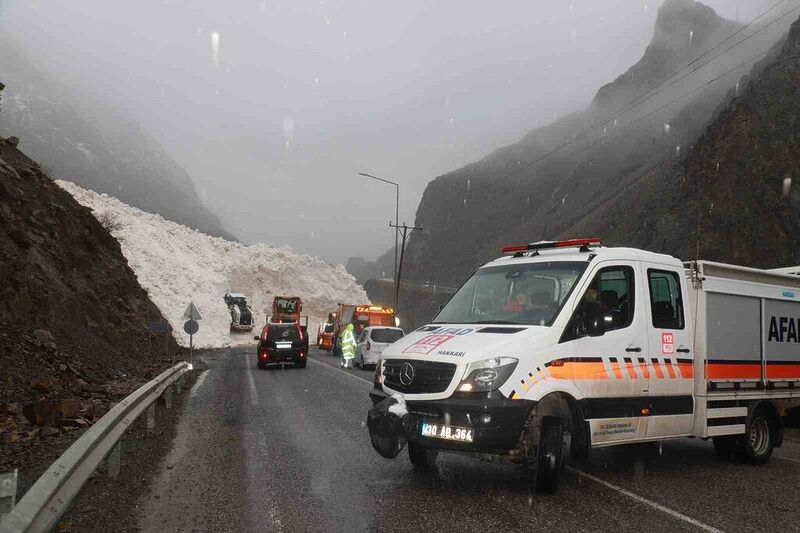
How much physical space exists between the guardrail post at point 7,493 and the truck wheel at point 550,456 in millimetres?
4126

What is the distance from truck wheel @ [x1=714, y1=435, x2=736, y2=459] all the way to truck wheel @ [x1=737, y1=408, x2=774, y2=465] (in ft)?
0.30

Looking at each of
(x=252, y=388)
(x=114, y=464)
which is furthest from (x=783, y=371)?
(x=252, y=388)

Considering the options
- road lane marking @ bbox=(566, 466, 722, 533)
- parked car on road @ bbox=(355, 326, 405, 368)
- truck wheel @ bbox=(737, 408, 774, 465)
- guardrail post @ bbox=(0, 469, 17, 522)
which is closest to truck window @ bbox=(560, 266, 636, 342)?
road lane marking @ bbox=(566, 466, 722, 533)

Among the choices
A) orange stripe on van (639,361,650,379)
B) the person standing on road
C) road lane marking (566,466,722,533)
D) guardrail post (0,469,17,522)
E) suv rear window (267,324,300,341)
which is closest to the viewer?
guardrail post (0,469,17,522)

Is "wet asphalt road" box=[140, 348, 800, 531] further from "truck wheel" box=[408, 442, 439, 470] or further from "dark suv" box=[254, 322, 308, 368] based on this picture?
"dark suv" box=[254, 322, 308, 368]

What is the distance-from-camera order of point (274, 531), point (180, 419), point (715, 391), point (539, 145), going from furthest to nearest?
point (539, 145) → point (180, 419) → point (715, 391) → point (274, 531)

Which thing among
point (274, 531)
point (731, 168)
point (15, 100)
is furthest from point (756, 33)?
point (15, 100)

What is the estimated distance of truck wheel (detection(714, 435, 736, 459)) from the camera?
7684 mm

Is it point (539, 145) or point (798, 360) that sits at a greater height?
point (539, 145)

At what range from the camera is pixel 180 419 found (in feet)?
33.7

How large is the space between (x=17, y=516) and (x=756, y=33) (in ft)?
368

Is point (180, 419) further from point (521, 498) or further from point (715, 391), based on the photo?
point (715, 391)

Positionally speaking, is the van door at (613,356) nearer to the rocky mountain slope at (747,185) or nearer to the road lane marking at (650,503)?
the road lane marking at (650,503)

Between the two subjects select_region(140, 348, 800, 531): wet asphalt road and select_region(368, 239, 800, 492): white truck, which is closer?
select_region(140, 348, 800, 531): wet asphalt road
